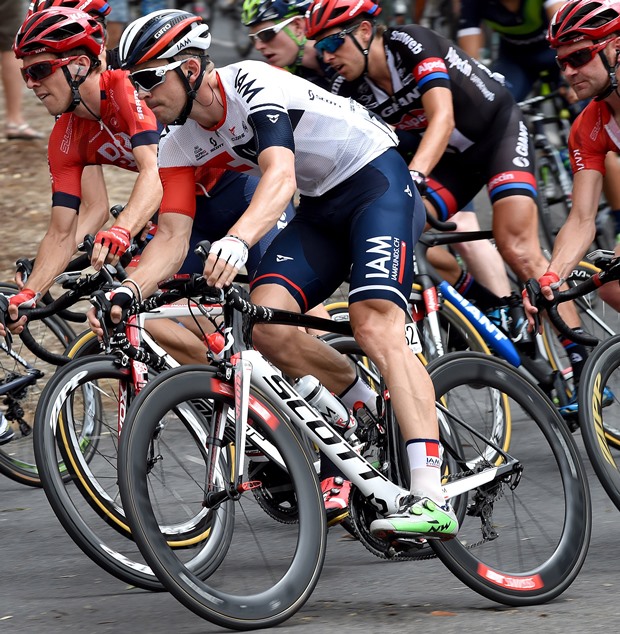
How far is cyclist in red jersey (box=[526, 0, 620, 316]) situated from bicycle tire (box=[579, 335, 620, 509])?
431 mm

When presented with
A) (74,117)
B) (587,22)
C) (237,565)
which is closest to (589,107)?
(587,22)

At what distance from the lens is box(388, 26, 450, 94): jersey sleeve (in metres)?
6.91

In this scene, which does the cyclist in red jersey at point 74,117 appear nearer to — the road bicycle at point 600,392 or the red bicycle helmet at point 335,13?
the red bicycle helmet at point 335,13

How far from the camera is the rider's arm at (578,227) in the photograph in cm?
579

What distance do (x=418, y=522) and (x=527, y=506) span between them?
2.38ft

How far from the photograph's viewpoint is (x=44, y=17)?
239 inches

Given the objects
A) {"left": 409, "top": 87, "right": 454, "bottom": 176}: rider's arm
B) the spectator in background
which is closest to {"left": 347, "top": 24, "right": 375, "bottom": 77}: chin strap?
{"left": 409, "top": 87, "right": 454, "bottom": 176}: rider's arm

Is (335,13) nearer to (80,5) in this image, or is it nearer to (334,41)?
(334,41)

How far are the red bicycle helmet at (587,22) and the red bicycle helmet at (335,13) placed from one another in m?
1.28

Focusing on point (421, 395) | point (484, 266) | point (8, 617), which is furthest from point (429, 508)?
point (484, 266)

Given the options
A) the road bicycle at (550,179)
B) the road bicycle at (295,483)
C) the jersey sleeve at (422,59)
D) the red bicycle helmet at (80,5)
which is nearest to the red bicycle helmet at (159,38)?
the road bicycle at (295,483)

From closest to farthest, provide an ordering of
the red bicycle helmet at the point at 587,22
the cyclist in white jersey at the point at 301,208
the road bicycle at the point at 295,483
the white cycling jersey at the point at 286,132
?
the road bicycle at the point at 295,483
the cyclist in white jersey at the point at 301,208
the white cycling jersey at the point at 286,132
the red bicycle helmet at the point at 587,22

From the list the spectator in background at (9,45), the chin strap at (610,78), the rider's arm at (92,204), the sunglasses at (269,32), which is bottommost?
the spectator in background at (9,45)

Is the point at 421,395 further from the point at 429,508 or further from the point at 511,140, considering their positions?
the point at 511,140
